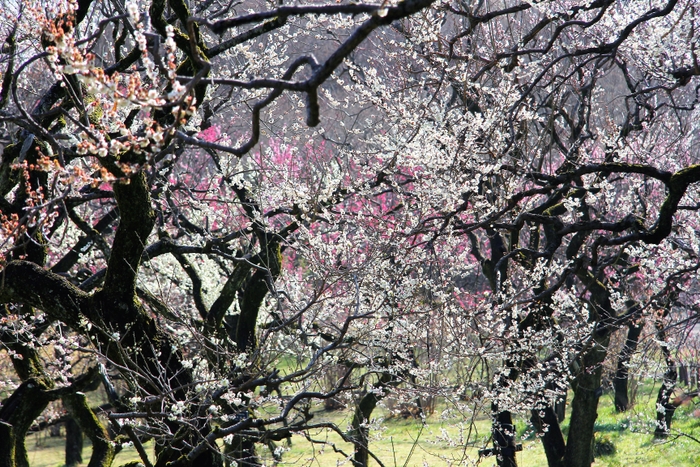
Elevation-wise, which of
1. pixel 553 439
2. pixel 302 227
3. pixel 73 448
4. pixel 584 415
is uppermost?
pixel 302 227

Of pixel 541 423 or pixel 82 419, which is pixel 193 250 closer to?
pixel 82 419

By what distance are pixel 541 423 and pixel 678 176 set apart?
473 centimetres

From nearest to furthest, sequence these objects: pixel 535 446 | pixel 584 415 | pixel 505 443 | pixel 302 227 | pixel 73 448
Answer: pixel 302 227
pixel 584 415
pixel 505 443
pixel 535 446
pixel 73 448

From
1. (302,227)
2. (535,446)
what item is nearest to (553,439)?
(535,446)

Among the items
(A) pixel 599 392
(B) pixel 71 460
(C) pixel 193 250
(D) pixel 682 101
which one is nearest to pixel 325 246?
(C) pixel 193 250

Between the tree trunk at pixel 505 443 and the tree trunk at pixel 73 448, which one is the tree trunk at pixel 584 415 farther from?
the tree trunk at pixel 73 448

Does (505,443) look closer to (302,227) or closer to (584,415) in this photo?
(584,415)

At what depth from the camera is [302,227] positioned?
6.36 m

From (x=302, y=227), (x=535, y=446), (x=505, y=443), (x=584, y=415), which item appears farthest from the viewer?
(x=535, y=446)

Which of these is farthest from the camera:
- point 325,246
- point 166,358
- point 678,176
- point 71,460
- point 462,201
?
point 71,460

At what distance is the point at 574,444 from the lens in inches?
322

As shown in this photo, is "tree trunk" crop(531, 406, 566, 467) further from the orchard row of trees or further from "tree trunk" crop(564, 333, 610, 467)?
"tree trunk" crop(564, 333, 610, 467)

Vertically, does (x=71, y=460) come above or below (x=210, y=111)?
below

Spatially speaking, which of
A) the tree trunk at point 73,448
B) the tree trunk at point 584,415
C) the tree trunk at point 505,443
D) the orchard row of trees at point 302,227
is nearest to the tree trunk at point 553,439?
the orchard row of trees at point 302,227
